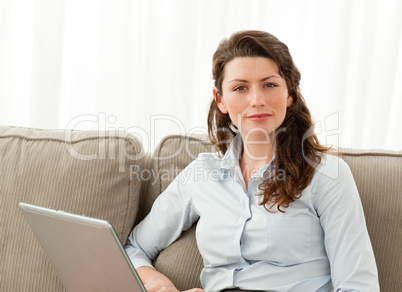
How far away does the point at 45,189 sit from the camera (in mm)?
1533

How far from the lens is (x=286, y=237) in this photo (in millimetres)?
1329

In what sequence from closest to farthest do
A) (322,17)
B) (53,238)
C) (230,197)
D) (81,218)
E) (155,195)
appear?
(81,218) → (53,238) → (230,197) → (155,195) → (322,17)

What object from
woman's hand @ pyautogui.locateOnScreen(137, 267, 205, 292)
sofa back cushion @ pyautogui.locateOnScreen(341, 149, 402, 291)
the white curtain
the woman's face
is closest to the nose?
the woman's face

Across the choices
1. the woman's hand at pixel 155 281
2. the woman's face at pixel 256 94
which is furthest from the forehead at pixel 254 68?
the woman's hand at pixel 155 281

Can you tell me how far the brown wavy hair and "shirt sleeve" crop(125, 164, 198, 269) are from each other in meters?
0.26

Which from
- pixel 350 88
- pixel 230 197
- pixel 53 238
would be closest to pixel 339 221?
pixel 230 197

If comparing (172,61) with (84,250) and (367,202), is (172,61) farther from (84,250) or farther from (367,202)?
(84,250)

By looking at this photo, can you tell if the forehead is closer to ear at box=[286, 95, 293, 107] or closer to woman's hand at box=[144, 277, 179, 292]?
ear at box=[286, 95, 293, 107]

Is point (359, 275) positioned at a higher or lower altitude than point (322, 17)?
lower

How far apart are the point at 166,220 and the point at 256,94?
18.7 inches

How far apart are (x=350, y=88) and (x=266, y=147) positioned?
0.86 m

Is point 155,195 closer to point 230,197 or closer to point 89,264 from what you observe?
point 230,197

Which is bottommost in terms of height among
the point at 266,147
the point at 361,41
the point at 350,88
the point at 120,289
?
the point at 120,289

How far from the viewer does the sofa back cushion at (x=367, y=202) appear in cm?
141
